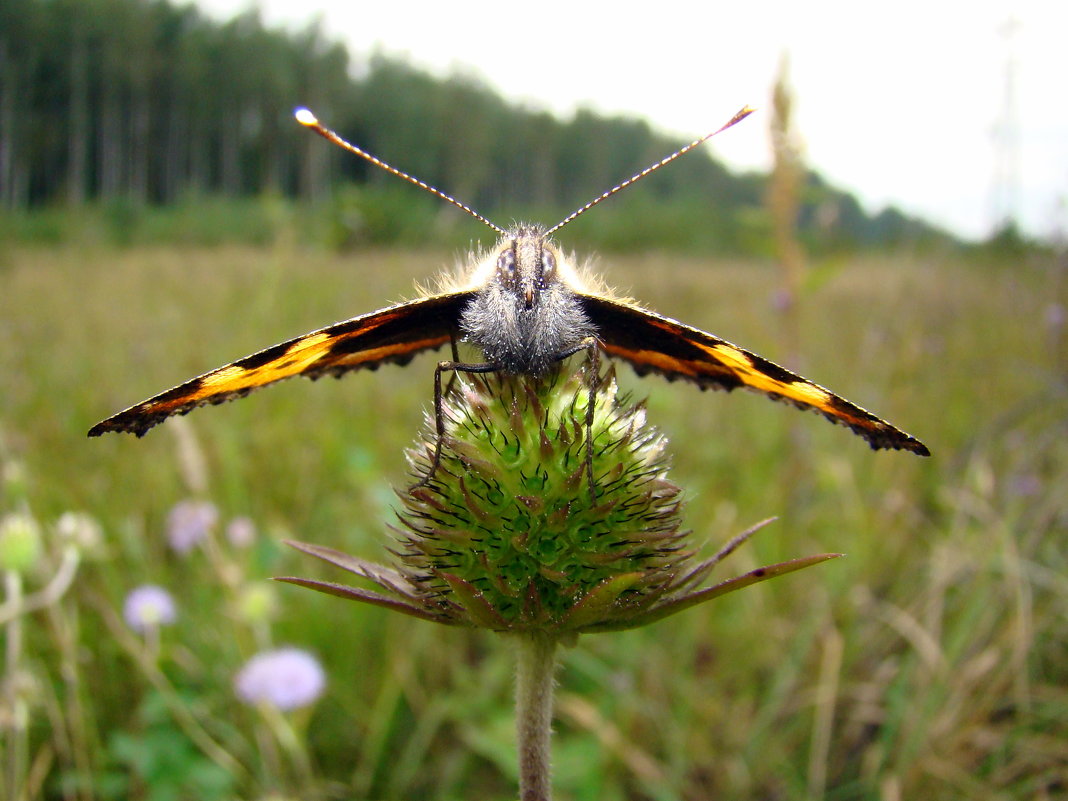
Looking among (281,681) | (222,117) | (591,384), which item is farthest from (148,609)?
(222,117)

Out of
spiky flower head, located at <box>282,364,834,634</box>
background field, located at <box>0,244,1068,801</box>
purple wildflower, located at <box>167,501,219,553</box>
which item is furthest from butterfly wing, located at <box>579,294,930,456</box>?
purple wildflower, located at <box>167,501,219,553</box>

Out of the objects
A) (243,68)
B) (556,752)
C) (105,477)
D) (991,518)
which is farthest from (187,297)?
(243,68)

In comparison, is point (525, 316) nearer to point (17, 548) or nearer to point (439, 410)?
point (439, 410)

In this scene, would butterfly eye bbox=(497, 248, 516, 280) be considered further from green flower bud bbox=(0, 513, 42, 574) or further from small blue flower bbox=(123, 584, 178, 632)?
small blue flower bbox=(123, 584, 178, 632)

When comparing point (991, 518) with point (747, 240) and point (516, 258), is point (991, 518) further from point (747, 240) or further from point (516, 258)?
point (516, 258)

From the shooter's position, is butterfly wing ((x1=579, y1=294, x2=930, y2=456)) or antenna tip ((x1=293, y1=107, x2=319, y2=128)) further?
antenna tip ((x1=293, y1=107, x2=319, y2=128))

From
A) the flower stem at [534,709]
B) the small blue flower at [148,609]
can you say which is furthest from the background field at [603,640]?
the flower stem at [534,709]
